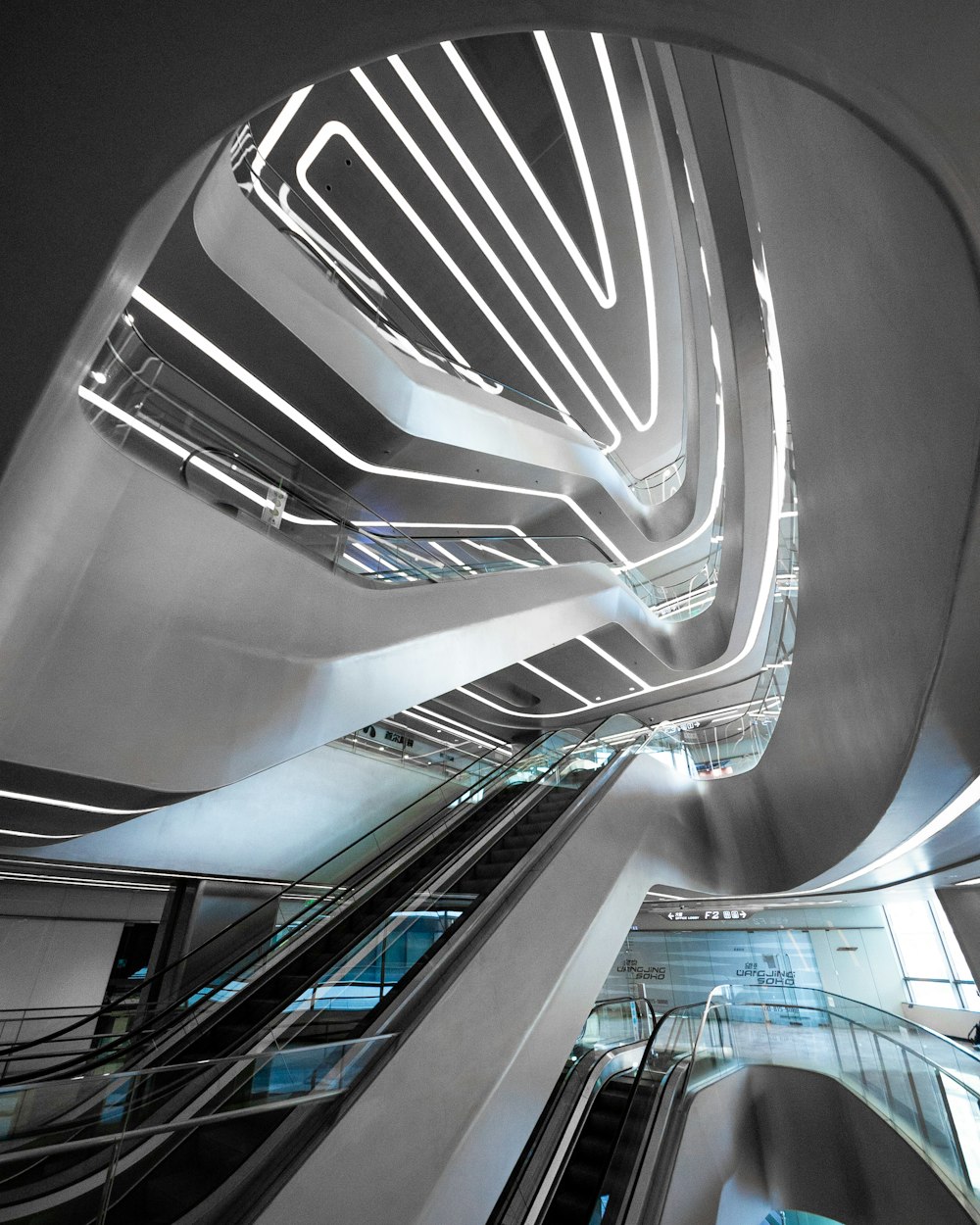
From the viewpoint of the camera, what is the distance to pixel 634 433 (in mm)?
18438

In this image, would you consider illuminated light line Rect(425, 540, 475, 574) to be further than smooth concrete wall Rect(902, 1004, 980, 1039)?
No

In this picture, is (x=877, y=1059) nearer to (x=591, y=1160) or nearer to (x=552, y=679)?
(x=591, y=1160)

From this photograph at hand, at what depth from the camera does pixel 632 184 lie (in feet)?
37.9

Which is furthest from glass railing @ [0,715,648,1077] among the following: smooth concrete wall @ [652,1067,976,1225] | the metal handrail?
the metal handrail

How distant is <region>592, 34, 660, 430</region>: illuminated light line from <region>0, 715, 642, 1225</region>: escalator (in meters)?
10.8

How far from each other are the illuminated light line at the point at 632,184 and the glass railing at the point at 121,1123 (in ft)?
43.6

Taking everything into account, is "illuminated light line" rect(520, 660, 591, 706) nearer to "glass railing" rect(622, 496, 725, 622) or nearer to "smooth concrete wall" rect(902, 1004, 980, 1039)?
"glass railing" rect(622, 496, 725, 622)

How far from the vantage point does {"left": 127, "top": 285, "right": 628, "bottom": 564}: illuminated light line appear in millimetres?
7137

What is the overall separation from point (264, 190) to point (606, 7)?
7.95m

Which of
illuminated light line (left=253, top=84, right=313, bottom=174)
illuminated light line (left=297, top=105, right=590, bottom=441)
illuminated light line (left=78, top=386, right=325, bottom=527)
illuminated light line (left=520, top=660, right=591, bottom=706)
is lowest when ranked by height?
illuminated light line (left=78, top=386, right=325, bottom=527)

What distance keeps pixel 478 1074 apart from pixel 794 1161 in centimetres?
712

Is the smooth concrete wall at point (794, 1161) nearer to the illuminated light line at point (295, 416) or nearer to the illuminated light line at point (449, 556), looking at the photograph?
the illuminated light line at point (449, 556)

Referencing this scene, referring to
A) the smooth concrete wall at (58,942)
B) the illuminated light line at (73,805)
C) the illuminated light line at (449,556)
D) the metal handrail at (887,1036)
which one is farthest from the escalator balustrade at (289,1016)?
the smooth concrete wall at (58,942)

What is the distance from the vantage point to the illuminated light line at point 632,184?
982cm
